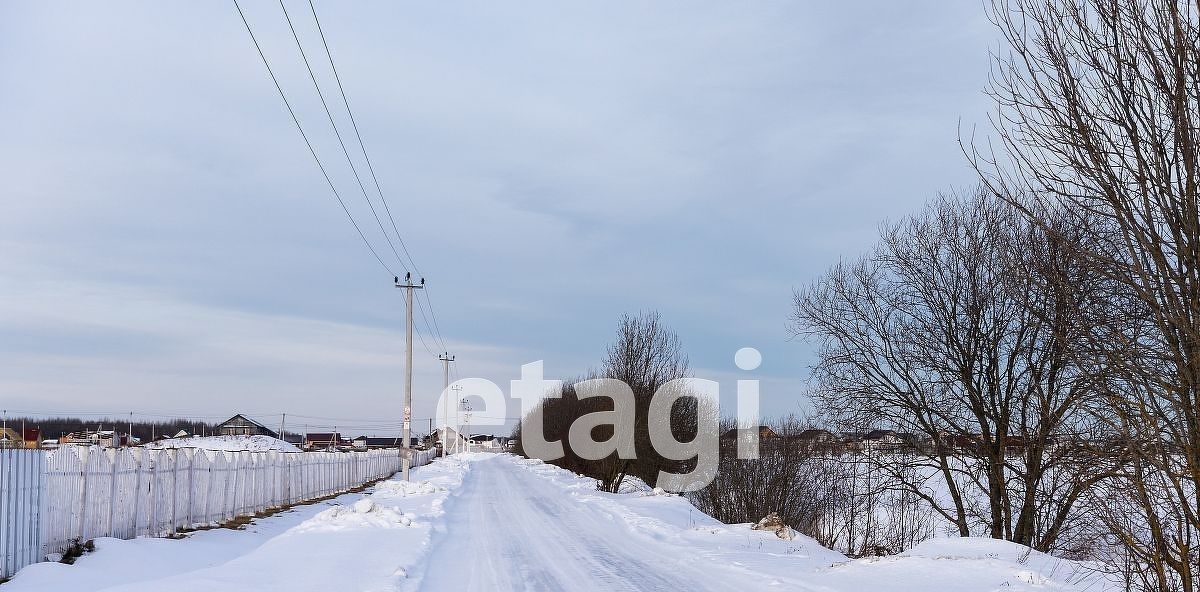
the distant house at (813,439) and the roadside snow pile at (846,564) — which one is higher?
the distant house at (813,439)

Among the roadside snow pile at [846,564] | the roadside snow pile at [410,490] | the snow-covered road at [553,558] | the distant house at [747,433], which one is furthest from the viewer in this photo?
the roadside snow pile at [410,490]

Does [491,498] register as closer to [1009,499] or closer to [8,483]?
[1009,499]

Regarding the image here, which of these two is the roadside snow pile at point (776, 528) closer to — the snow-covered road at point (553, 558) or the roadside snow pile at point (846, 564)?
the roadside snow pile at point (846, 564)

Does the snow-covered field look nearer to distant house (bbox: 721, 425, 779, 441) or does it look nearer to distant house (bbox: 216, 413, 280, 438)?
distant house (bbox: 721, 425, 779, 441)

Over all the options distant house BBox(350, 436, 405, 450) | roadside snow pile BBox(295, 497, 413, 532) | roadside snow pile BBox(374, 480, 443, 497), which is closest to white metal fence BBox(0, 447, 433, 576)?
roadside snow pile BBox(295, 497, 413, 532)

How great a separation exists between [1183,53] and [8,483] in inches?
542

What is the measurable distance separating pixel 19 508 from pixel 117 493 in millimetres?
3294

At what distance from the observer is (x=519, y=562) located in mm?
14516

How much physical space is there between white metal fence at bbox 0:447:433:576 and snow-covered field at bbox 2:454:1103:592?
492 mm

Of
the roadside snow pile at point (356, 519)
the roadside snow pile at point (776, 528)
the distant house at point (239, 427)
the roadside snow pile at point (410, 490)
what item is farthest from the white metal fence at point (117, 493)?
the distant house at point (239, 427)

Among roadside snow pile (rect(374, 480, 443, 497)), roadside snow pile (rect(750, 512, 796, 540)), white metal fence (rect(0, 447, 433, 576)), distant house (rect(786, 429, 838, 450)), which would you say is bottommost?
roadside snow pile (rect(374, 480, 443, 497))

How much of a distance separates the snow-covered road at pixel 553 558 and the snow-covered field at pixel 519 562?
0.03 metres

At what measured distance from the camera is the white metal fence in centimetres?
1182

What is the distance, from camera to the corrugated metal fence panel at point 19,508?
11.4 meters
